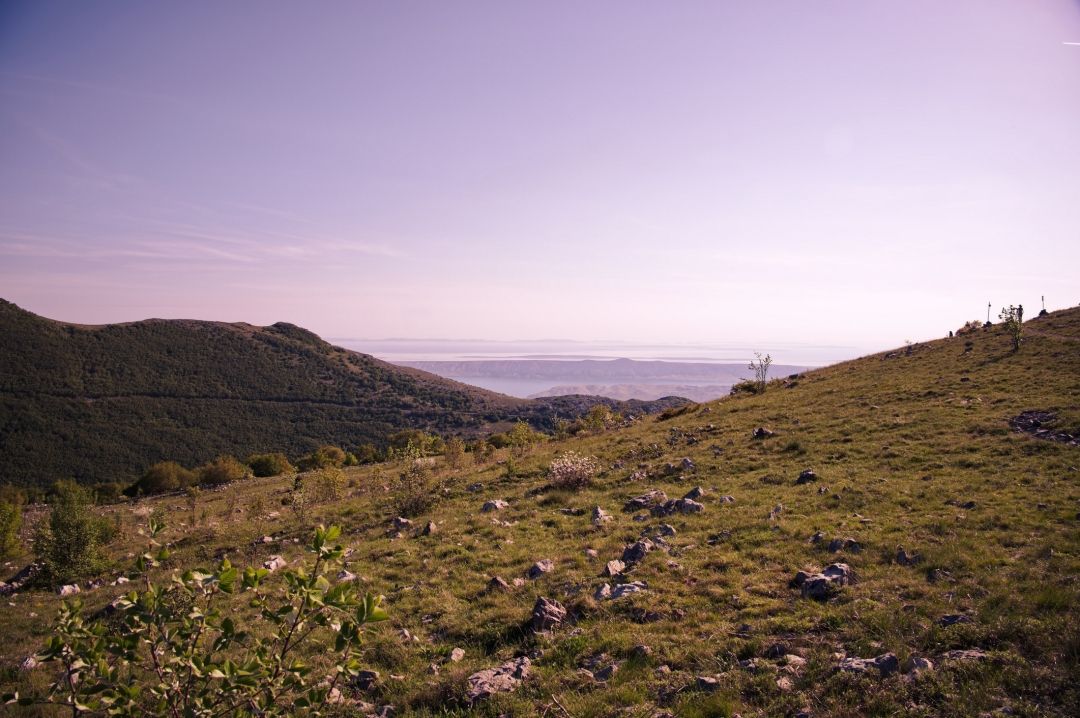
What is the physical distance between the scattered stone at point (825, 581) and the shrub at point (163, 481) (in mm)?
50877

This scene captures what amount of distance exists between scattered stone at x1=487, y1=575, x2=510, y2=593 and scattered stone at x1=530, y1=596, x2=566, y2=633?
1349 mm

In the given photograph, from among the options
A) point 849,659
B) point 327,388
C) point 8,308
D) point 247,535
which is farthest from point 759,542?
point 8,308

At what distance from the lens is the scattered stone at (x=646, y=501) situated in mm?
13991

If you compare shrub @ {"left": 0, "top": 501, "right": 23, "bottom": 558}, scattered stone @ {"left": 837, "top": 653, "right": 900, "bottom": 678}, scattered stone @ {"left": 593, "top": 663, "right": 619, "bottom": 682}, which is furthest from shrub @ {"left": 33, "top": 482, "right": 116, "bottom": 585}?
scattered stone @ {"left": 837, "top": 653, "right": 900, "bottom": 678}

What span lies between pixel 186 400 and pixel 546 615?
5059 inches

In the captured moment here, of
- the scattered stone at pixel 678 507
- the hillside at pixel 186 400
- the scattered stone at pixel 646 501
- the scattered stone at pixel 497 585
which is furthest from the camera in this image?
the hillside at pixel 186 400

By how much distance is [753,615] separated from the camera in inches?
296

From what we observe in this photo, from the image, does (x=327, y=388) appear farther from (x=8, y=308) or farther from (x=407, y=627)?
(x=407, y=627)

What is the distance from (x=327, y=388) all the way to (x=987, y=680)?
473 ft

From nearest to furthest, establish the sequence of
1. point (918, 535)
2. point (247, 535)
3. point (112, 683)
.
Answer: point (112, 683) → point (918, 535) → point (247, 535)

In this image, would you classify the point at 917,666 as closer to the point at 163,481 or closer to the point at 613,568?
the point at 613,568

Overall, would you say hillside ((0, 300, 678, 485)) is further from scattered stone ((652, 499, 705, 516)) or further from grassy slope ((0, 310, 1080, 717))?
scattered stone ((652, 499, 705, 516))

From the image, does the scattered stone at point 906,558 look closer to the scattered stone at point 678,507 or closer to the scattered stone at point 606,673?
the scattered stone at point 678,507

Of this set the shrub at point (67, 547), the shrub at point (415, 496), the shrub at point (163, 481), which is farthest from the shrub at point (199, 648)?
the shrub at point (163, 481)
